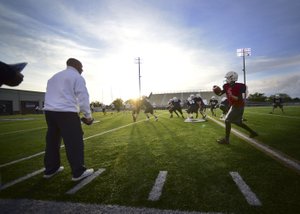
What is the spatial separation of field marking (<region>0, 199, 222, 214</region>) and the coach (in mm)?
937

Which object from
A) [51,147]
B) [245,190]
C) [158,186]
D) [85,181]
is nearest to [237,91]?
[245,190]

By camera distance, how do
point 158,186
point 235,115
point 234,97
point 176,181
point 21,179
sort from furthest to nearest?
→ point 235,115
point 234,97
point 21,179
point 176,181
point 158,186

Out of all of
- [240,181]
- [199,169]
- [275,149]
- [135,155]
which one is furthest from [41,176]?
[275,149]

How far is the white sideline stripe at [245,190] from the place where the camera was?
2850 millimetres

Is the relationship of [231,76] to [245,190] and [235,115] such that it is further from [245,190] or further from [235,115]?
Result: [245,190]

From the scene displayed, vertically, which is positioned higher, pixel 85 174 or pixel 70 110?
pixel 70 110

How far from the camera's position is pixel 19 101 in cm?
6028

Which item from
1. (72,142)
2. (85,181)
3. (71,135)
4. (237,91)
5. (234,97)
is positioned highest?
(237,91)

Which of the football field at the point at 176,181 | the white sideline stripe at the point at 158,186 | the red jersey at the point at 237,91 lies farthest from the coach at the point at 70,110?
the red jersey at the point at 237,91

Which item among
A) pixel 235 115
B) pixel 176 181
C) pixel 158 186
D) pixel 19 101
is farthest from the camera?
pixel 19 101

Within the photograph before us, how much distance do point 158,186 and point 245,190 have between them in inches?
49.1

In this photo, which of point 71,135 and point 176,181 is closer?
point 176,181

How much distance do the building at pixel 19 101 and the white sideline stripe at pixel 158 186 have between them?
60.2 metres

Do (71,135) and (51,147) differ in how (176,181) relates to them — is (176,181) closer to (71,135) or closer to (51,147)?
(71,135)
